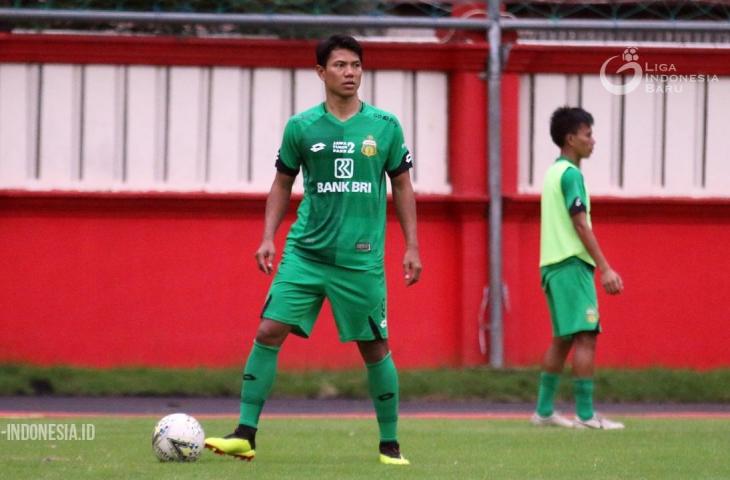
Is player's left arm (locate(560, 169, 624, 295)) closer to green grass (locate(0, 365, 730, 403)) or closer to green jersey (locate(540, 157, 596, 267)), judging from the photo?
green jersey (locate(540, 157, 596, 267))

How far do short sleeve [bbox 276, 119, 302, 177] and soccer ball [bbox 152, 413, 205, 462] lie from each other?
4.23 ft

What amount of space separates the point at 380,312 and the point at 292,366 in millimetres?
6286

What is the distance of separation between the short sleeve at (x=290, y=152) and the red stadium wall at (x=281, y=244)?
238 inches

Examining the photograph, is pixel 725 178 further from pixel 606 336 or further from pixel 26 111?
pixel 26 111

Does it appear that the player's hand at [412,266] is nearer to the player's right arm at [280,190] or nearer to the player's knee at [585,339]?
the player's right arm at [280,190]

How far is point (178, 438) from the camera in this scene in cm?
758

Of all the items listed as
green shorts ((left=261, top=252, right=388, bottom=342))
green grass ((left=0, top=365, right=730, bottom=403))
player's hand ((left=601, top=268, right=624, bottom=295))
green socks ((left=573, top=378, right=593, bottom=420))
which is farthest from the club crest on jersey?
green grass ((left=0, top=365, right=730, bottom=403))

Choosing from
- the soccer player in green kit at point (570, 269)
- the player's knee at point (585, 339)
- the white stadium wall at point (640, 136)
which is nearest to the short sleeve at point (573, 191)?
the soccer player in green kit at point (570, 269)

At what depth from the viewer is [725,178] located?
569 inches

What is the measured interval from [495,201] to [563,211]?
12.3 ft

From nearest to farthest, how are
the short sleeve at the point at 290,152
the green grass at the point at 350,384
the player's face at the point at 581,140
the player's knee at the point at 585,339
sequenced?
the short sleeve at the point at 290,152
the player's knee at the point at 585,339
the player's face at the point at 581,140
the green grass at the point at 350,384

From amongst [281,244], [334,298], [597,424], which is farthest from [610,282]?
[281,244]

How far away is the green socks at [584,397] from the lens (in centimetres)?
1019

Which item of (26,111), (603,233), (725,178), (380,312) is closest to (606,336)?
(603,233)
